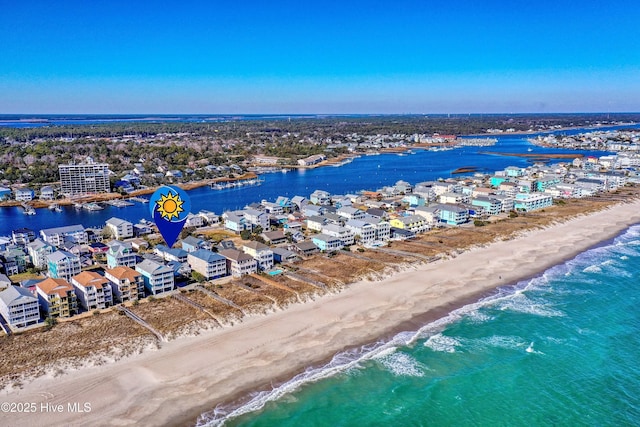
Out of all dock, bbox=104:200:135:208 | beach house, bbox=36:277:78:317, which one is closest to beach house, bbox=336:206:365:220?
beach house, bbox=36:277:78:317

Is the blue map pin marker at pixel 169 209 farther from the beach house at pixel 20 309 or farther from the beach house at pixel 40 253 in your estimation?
the beach house at pixel 40 253

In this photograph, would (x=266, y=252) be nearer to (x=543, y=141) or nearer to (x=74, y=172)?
(x=74, y=172)

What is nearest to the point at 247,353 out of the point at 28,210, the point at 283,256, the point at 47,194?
the point at 283,256

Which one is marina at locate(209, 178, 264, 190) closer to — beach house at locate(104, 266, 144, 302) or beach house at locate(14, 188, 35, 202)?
beach house at locate(14, 188, 35, 202)

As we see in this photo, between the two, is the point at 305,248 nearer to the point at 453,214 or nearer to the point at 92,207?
the point at 453,214

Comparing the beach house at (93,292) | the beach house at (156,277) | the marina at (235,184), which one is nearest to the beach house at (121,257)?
the beach house at (156,277)

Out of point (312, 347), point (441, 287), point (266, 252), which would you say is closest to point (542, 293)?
point (441, 287)
